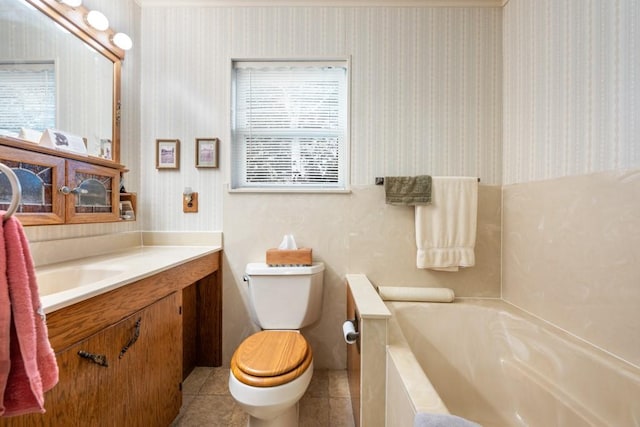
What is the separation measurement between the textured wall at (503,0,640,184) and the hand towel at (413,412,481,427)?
1.04 metres

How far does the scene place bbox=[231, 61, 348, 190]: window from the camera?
5.76 ft

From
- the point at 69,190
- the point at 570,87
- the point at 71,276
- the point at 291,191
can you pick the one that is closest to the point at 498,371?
the point at 570,87

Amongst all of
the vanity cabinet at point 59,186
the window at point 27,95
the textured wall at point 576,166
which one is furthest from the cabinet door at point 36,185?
the textured wall at point 576,166

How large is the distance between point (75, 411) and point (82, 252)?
0.84 m

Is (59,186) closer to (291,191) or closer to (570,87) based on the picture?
(291,191)

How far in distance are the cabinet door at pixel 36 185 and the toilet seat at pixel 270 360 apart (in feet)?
3.30

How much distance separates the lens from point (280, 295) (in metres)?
1.48

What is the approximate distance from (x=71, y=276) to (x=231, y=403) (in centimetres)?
99

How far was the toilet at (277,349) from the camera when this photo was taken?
0.98m

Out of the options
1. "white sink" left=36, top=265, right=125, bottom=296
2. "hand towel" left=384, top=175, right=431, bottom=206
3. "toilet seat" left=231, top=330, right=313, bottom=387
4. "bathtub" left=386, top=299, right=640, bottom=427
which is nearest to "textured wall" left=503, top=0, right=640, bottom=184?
Result: "hand towel" left=384, top=175, right=431, bottom=206

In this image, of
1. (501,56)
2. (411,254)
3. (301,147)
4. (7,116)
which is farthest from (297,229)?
(501,56)

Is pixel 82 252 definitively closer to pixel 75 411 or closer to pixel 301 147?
pixel 75 411

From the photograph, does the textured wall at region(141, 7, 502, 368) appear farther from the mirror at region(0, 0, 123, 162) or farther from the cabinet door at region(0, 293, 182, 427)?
the cabinet door at region(0, 293, 182, 427)

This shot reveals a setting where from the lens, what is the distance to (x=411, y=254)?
168 cm
